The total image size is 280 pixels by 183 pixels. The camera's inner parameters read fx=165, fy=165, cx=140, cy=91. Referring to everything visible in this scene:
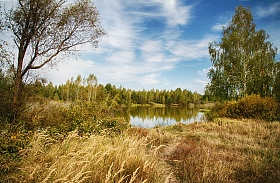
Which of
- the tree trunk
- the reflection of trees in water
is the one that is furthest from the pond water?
the tree trunk

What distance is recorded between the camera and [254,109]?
12.5 m

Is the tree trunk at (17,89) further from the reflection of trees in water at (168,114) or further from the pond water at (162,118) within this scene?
the reflection of trees in water at (168,114)

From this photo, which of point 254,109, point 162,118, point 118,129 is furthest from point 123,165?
point 162,118

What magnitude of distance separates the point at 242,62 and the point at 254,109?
203 inches

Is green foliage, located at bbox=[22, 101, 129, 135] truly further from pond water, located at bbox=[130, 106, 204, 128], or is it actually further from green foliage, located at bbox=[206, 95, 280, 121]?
green foliage, located at bbox=[206, 95, 280, 121]

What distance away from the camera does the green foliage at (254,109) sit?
1198 cm

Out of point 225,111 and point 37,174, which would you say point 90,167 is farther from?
point 225,111

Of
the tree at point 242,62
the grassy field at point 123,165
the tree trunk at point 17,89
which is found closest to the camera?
the grassy field at point 123,165

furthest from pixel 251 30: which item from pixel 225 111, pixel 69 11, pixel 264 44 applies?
pixel 69 11

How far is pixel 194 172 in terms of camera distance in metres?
3.42

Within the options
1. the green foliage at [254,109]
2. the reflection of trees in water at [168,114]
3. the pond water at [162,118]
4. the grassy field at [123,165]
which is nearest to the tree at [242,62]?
the green foliage at [254,109]

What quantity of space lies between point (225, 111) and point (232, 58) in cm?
550

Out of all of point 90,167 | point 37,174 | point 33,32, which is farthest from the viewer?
point 33,32

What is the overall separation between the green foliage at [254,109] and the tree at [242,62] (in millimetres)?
2383
